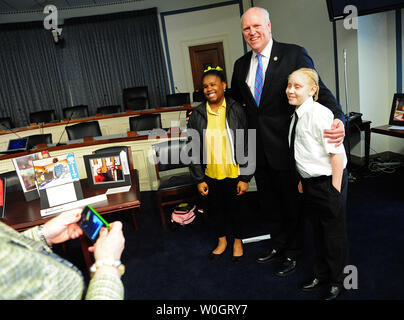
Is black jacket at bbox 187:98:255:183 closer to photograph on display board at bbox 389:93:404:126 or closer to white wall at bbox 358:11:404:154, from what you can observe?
photograph on display board at bbox 389:93:404:126

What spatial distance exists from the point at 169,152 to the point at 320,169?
1.94m

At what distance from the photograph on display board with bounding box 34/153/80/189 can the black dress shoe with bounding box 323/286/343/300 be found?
190 cm

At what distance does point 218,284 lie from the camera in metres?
2.13

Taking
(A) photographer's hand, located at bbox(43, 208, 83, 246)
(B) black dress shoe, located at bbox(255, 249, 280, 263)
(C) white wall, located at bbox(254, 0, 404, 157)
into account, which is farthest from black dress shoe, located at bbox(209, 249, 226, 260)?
(C) white wall, located at bbox(254, 0, 404, 157)

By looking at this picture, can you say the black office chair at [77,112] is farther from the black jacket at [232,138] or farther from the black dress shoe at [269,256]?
the black dress shoe at [269,256]

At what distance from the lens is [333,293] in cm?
182

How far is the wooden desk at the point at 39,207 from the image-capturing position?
2062mm

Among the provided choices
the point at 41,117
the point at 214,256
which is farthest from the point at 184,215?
the point at 41,117

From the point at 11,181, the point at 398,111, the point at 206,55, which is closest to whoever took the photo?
→ the point at 11,181

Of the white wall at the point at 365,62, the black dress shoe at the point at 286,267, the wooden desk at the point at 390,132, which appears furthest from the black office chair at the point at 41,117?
the wooden desk at the point at 390,132

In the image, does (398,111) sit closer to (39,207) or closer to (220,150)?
(220,150)

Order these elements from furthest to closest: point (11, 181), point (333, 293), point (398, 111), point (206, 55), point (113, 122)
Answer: point (206, 55) < point (113, 122) < point (398, 111) < point (11, 181) < point (333, 293)

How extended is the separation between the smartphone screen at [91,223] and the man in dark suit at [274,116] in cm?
119

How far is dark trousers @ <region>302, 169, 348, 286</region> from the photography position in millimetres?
1690
